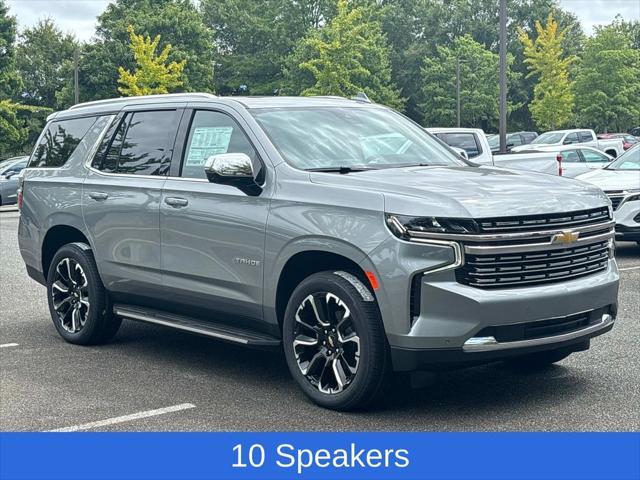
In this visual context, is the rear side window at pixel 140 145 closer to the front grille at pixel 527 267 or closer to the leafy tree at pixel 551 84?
the front grille at pixel 527 267

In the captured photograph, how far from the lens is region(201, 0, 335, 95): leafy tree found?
75.2m

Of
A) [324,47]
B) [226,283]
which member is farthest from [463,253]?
[324,47]

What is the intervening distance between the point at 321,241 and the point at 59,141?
11.4 feet

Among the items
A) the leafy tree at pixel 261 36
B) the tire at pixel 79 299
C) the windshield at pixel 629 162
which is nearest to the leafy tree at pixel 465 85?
the leafy tree at pixel 261 36

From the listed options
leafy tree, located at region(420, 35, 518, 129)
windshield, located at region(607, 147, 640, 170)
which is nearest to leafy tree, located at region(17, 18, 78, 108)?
leafy tree, located at region(420, 35, 518, 129)

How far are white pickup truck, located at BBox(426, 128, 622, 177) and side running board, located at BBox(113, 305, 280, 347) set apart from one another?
21.3 ft

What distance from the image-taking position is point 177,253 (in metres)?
6.78

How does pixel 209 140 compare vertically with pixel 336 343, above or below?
above

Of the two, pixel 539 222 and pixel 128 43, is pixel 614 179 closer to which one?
pixel 539 222

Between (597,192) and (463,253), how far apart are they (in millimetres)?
1247

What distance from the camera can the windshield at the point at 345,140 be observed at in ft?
20.8

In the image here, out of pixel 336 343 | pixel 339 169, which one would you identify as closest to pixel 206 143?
pixel 339 169

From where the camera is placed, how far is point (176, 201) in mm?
6770

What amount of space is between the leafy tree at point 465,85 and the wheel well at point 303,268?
60.3 meters
